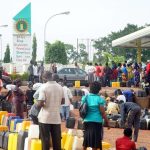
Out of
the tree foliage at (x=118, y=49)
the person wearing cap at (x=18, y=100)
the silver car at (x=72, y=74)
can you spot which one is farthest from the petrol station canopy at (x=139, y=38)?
the tree foliage at (x=118, y=49)

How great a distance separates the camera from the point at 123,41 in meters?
34.3

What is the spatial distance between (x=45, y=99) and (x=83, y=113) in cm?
79

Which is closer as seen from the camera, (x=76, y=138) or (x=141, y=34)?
(x=76, y=138)

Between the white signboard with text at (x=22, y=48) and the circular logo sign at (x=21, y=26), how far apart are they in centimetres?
31

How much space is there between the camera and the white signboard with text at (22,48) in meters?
37.1

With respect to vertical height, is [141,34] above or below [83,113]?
above

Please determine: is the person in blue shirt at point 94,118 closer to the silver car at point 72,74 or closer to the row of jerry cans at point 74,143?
the row of jerry cans at point 74,143

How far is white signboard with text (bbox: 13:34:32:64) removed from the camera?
122 feet

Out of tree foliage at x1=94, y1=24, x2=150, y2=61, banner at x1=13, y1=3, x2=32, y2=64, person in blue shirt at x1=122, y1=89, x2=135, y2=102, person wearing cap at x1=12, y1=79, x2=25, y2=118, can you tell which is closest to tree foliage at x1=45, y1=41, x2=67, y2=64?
tree foliage at x1=94, y1=24, x2=150, y2=61

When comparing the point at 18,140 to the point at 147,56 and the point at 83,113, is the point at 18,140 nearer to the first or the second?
the point at 83,113

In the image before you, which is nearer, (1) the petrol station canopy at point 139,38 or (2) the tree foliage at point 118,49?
(1) the petrol station canopy at point 139,38

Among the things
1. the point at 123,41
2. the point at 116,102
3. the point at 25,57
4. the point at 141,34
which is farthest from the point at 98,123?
the point at 25,57

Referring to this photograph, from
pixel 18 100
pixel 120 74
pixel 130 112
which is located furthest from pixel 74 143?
pixel 120 74

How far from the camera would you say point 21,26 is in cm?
3716
